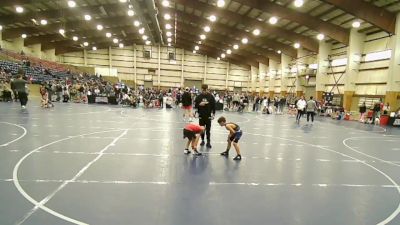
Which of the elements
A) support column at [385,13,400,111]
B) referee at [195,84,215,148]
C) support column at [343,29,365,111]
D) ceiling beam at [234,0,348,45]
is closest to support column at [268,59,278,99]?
support column at [343,29,365,111]

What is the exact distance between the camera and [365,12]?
65.8 feet

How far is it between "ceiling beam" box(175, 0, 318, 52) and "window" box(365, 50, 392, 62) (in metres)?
6.43

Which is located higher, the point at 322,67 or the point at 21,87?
the point at 322,67

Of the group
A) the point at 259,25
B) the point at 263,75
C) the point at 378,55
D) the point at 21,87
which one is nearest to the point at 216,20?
the point at 259,25

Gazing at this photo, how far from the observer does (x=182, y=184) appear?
210 inches

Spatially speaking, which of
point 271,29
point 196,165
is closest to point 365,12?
point 271,29

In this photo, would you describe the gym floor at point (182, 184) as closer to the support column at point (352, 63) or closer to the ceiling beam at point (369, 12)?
the ceiling beam at point (369, 12)

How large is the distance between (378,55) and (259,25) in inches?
408

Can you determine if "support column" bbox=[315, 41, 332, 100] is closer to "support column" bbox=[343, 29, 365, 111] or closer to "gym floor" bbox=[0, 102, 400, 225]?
"support column" bbox=[343, 29, 365, 111]

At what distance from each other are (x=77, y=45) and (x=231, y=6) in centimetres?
2960

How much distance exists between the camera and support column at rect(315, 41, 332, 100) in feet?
104

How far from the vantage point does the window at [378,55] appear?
24.2m

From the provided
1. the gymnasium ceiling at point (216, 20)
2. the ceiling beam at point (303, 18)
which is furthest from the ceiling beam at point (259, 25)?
the ceiling beam at point (303, 18)

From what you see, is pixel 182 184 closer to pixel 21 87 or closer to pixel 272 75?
pixel 21 87
